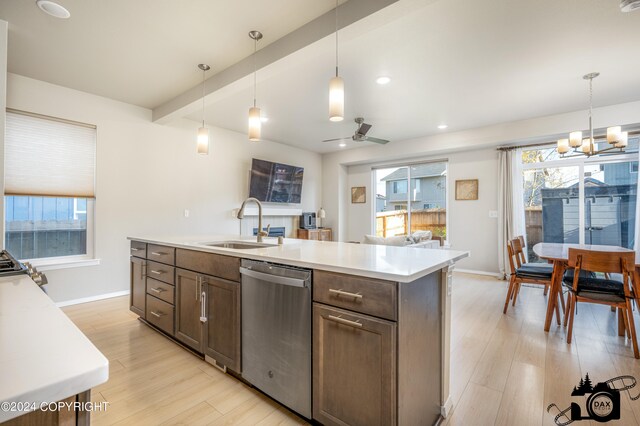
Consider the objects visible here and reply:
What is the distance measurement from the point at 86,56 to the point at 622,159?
6909 mm

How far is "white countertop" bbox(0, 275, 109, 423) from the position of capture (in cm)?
47

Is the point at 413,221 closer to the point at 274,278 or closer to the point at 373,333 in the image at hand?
the point at 274,278

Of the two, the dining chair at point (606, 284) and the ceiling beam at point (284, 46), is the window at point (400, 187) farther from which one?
the ceiling beam at point (284, 46)

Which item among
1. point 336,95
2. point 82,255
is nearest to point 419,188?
point 336,95

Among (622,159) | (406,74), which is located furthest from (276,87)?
(622,159)

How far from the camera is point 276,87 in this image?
3.54m

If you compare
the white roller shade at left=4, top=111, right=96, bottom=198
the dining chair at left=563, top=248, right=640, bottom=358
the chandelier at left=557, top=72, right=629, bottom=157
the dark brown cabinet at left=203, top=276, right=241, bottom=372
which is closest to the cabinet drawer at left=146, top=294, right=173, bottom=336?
the dark brown cabinet at left=203, top=276, right=241, bottom=372

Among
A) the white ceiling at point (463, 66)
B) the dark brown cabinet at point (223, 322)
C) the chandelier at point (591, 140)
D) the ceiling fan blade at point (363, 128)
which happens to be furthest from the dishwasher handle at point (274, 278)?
the chandelier at point (591, 140)

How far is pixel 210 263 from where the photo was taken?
2.09 meters

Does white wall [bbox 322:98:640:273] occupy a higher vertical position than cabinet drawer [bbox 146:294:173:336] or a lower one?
higher

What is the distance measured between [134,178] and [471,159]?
5.65 meters

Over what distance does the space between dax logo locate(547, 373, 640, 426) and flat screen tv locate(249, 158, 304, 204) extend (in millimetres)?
4953

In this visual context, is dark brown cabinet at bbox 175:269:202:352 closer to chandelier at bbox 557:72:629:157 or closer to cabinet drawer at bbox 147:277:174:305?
cabinet drawer at bbox 147:277:174:305

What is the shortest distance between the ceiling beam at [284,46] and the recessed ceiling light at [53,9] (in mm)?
1271
